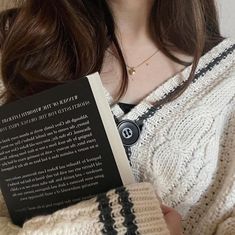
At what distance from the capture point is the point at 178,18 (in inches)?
30.4

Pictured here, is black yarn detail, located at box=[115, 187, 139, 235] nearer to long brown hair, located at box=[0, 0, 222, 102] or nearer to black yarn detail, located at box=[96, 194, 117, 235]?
black yarn detail, located at box=[96, 194, 117, 235]

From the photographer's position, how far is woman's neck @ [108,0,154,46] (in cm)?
79

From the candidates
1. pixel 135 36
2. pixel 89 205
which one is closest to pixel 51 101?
pixel 89 205

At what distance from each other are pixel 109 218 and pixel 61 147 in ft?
0.33

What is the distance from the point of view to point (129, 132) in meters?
0.64

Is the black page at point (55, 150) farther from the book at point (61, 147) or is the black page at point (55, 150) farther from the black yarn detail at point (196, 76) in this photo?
the black yarn detail at point (196, 76)

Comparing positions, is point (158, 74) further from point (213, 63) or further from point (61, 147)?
point (61, 147)

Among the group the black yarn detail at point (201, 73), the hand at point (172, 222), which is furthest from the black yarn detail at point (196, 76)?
the hand at point (172, 222)

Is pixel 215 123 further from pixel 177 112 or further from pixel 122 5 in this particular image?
pixel 122 5

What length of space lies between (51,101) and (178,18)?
367 millimetres

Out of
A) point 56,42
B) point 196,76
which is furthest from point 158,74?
point 56,42

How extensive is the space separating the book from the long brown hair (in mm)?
182


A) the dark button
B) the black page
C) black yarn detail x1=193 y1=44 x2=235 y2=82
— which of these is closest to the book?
the black page

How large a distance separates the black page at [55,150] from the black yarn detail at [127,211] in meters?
0.03
